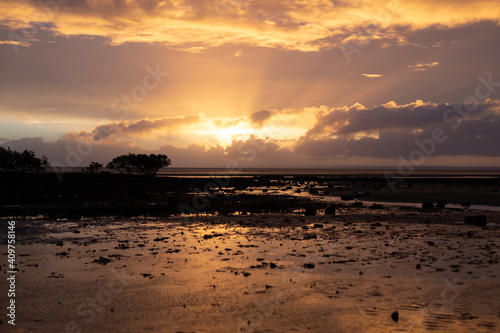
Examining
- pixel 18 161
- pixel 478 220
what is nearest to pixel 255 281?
pixel 478 220

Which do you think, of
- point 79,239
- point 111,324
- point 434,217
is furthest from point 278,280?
point 434,217

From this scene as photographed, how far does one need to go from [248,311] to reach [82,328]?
4.36 m

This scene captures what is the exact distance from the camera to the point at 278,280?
14.4 meters

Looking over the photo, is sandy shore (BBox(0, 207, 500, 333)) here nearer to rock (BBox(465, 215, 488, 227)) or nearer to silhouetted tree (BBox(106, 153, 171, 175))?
rock (BBox(465, 215, 488, 227))

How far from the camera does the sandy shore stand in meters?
10.5

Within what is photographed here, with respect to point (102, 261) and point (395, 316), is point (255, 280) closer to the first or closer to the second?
point (395, 316)

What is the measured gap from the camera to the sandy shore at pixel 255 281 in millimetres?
10539

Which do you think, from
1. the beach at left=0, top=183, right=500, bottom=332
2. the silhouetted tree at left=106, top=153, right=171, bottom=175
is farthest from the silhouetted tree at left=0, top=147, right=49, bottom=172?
the beach at left=0, top=183, right=500, bottom=332

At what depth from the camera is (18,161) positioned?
458 feet

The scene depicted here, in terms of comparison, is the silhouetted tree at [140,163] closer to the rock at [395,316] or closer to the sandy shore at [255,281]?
the sandy shore at [255,281]

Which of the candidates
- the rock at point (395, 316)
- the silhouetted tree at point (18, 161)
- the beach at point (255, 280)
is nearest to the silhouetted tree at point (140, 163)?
the silhouetted tree at point (18, 161)

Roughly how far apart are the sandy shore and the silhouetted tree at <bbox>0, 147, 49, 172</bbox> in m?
130

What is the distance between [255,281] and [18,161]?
150 m

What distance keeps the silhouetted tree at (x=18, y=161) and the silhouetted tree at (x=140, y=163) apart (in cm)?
3653
